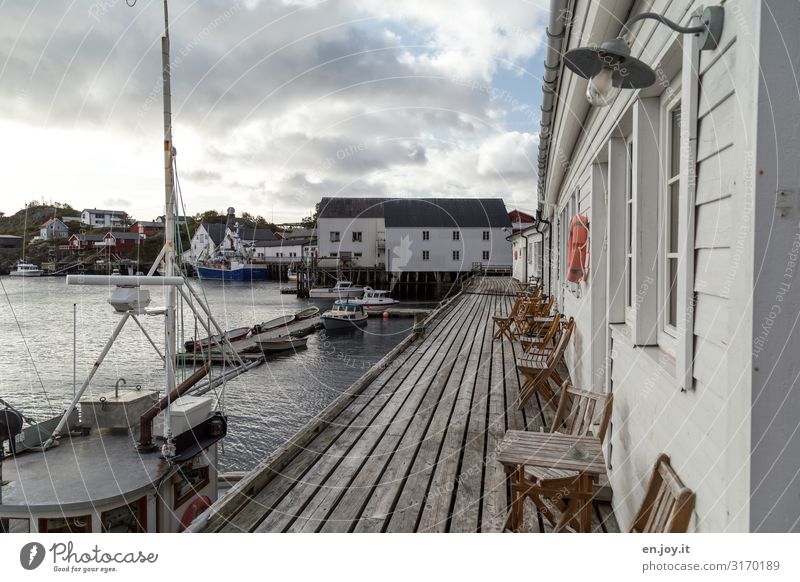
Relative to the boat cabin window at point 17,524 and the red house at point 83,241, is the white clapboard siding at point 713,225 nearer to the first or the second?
the boat cabin window at point 17,524

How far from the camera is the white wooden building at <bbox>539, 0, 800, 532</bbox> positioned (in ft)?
3.93

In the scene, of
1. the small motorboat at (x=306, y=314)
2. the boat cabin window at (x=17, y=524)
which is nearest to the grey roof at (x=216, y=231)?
the small motorboat at (x=306, y=314)

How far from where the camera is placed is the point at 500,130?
7.78 meters

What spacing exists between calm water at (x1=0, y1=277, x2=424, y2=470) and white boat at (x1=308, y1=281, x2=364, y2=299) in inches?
320

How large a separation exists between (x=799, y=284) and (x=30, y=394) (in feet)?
55.4

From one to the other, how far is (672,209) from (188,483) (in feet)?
19.1

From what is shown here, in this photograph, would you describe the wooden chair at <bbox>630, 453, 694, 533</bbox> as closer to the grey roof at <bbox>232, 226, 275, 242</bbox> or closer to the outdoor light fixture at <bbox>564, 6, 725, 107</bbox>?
the outdoor light fixture at <bbox>564, 6, 725, 107</bbox>

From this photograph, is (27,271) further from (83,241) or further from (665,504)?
(665,504)

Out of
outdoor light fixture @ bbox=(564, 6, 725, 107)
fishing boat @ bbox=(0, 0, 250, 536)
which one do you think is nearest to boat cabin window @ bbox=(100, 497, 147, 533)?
fishing boat @ bbox=(0, 0, 250, 536)

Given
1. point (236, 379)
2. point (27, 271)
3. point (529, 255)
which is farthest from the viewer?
point (27, 271)

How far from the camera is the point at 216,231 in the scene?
2808 inches

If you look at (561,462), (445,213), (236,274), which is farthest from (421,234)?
(561,462)

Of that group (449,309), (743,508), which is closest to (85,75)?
(743,508)
